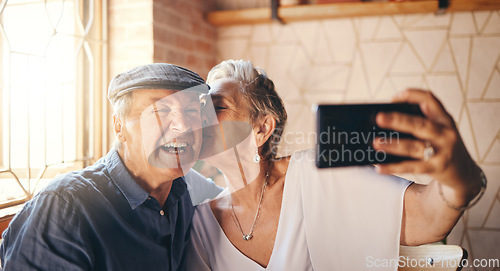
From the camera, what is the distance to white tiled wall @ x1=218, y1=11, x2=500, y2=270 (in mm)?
2246

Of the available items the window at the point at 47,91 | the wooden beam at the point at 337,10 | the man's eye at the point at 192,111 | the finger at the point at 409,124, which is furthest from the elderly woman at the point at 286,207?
the wooden beam at the point at 337,10

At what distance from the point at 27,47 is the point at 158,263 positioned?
111 cm

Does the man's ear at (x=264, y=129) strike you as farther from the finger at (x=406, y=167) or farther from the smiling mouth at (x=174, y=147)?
the finger at (x=406, y=167)

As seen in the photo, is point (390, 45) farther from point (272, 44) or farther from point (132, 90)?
point (132, 90)

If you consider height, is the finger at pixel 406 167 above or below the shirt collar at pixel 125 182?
above

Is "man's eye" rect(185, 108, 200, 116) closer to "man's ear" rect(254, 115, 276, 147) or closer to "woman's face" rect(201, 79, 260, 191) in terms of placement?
"woman's face" rect(201, 79, 260, 191)

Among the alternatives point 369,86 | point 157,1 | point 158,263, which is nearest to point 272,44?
point 369,86

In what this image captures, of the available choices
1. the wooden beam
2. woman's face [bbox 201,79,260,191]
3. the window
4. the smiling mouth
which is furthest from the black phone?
the wooden beam

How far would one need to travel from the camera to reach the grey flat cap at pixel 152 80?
3.26ft

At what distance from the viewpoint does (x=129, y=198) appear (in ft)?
3.25

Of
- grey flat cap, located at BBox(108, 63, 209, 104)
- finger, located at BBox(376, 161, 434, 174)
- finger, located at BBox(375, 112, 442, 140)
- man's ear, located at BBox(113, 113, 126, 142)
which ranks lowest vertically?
finger, located at BBox(376, 161, 434, 174)

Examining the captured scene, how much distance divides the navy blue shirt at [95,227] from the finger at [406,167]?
2.08 feet

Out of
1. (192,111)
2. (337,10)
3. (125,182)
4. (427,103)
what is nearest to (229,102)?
(192,111)

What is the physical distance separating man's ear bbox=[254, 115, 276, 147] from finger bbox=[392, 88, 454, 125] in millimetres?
649
